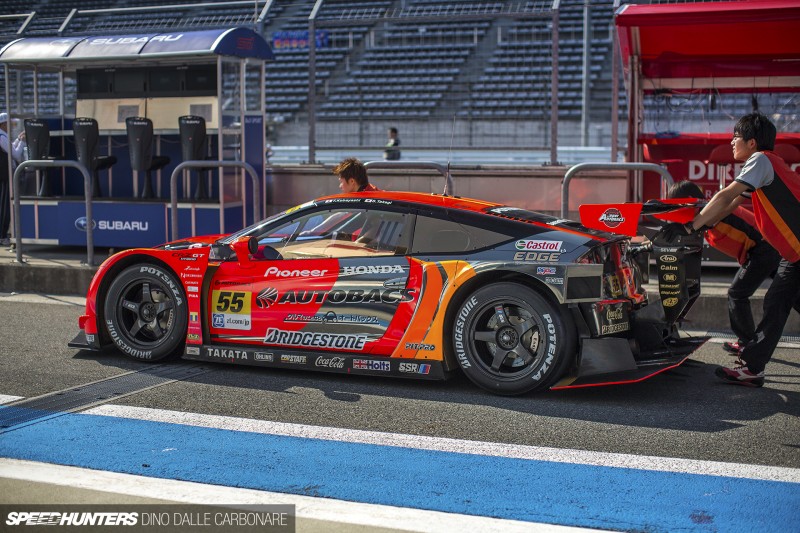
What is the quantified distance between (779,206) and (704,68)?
19.1ft

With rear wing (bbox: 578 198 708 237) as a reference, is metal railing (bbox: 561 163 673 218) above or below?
above

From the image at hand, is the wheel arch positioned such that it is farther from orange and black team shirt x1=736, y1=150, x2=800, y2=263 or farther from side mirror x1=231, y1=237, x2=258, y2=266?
orange and black team shirt x1=736, y1=150, x2=800, y2=263

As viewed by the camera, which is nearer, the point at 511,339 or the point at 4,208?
the point at 511,339

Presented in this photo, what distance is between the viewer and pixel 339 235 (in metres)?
6.52

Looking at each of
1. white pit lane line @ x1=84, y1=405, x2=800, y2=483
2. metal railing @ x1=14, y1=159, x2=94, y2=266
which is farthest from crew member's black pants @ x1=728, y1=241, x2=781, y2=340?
metal railing @ x1=14, y1=159, x2=94, y2=266

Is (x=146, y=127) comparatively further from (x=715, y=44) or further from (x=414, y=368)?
(x=414, y=368)

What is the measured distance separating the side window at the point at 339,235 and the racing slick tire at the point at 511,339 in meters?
0.70

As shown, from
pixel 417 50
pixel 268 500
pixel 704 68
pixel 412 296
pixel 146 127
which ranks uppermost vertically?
pixel 417 50

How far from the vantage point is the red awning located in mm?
9820

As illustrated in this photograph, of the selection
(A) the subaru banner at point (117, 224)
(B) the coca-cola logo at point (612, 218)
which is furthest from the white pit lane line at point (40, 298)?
(B) the coca-cola logo at point (612, 218)

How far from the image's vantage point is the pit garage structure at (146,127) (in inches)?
477

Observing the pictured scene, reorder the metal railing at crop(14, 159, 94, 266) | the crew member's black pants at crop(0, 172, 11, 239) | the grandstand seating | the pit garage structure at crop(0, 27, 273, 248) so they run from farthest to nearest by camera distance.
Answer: the crew member's black pants at crop(0, 172, 11, 239), the grandstand seating, the pit garage structure at crop(0, 27, 273, 248), the metal railing at crop(14, 159, 94, 266)

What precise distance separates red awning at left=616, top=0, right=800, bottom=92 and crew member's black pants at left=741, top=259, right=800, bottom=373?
4.53 metres

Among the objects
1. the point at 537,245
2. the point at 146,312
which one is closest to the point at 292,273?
the point at 146,312
